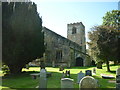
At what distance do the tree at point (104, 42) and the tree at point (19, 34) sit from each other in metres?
8.11

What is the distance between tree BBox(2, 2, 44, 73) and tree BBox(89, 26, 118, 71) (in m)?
8.11

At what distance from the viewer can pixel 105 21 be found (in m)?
30.8

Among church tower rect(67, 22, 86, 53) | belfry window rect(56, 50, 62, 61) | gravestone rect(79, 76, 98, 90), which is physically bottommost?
gravestone rect(79, 76, 98, 90)

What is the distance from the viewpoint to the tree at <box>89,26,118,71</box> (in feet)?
61.8

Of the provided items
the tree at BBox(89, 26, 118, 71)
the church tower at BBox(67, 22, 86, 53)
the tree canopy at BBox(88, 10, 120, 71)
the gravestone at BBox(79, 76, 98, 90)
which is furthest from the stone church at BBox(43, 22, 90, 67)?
the gravestone at BBox(79, 76, 98, 90)

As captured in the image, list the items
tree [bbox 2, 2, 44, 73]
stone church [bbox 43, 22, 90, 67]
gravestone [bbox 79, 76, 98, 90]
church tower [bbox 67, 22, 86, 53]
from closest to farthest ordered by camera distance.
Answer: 1. gravestone [bbox 79, 76, 98, 90]
2. tree [bbox 2, 2, 44, 73]
3. stone church [bbox 43, 22, 90, 67]
4. church tower [bbox 67, 22, 86, 53]

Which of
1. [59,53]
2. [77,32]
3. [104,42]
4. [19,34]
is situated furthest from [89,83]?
[77,32]

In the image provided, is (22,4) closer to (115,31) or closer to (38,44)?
(38,44)

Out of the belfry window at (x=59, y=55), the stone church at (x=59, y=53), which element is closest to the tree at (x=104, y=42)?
the stone church at (x=59, y=53)

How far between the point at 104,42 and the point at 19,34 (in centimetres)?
1122

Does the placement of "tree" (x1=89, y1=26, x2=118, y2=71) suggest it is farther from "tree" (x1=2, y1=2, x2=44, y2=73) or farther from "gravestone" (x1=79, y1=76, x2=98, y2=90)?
"gravestone" (x1=79, y1=76, x2=98, y2=90)

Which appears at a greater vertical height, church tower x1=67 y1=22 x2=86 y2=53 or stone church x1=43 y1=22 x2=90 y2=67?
church tower x1=67 y1=22 x2=86 y2=53

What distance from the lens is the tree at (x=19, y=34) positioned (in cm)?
1487

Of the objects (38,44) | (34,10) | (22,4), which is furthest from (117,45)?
(22,4)
